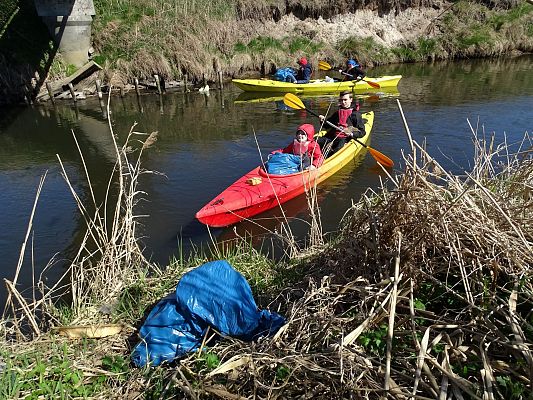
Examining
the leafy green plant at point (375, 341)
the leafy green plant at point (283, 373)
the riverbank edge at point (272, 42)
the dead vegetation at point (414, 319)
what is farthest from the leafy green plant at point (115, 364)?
the riverbank edge at point (272, 42)

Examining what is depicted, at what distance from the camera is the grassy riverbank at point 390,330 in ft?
6.74

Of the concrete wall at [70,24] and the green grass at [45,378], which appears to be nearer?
the green grass at [45,378]

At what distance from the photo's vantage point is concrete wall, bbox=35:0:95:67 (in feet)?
43.4

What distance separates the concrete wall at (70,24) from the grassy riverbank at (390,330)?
43.1 feet

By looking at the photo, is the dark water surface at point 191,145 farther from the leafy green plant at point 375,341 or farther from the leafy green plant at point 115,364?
the leafy green plant at point 375,341

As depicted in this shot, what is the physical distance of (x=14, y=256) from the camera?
223 inches

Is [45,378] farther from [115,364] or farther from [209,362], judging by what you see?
[209,362]

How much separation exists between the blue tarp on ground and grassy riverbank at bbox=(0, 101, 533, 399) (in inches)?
4.3

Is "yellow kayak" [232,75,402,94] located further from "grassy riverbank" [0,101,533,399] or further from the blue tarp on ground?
the blue tarp on ground

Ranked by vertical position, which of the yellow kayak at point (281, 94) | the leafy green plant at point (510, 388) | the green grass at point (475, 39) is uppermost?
the green grass at point (475, 39)

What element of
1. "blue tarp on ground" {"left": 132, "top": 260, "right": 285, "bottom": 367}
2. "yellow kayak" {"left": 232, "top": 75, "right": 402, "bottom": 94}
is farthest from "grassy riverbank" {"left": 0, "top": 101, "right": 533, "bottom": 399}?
"yellow kayak" {"left": 232, "top": 75, "right": 402, "bottom": 94}

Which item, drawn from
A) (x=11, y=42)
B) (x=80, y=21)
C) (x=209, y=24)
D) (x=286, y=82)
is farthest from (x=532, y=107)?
(x=11, y=42)

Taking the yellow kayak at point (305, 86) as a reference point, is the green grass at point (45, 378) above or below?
below

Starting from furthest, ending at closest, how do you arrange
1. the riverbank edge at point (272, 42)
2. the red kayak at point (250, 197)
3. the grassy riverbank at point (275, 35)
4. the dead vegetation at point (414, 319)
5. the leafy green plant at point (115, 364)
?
the grassy riverbank at point (275, 35) < the riverbank edge at point (272, 42) < the red kayak at point (250, 197) < the leafy green plant at point (115, 364) < the dead vegetation at point (414, 319)
